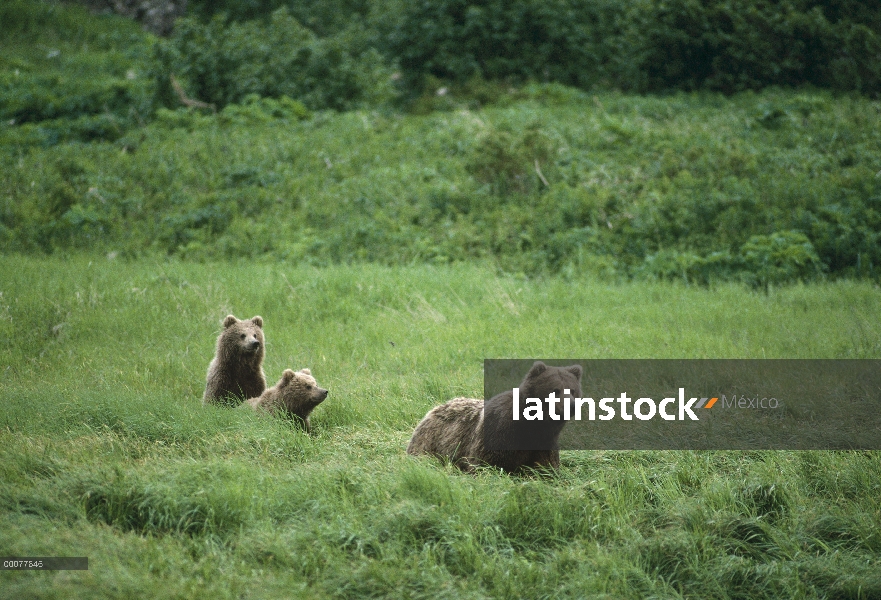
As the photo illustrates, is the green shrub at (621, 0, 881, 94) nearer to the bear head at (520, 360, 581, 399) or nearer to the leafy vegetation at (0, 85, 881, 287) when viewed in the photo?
the leafy vegetation at (0, 85, 881, 287)

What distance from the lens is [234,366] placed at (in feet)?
22.0

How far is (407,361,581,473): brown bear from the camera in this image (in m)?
5.24

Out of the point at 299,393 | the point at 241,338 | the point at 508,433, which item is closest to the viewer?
the point at 508,433

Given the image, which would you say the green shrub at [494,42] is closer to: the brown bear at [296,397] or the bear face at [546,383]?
the brown bear at [296,397]

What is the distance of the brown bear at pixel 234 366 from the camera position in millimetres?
6641

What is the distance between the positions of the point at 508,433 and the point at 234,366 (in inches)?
102

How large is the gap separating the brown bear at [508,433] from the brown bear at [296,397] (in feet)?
3.68

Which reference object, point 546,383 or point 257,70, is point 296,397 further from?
point 257,70

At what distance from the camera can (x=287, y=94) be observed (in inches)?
711

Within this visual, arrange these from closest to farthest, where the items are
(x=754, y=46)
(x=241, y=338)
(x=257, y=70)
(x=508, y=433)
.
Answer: (x=508, y=433)
(x=241, y=338)
(x=257, y=70)
(x=754, y=46)

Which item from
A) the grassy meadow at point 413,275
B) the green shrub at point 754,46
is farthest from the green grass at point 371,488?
the green shrub at point 754,46

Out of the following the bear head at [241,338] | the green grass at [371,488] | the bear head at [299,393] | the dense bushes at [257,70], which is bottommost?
the green grass at [371,488]

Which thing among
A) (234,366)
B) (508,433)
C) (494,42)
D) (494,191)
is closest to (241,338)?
(234,366)

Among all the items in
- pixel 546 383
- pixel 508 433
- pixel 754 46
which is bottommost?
pixel 508 433
